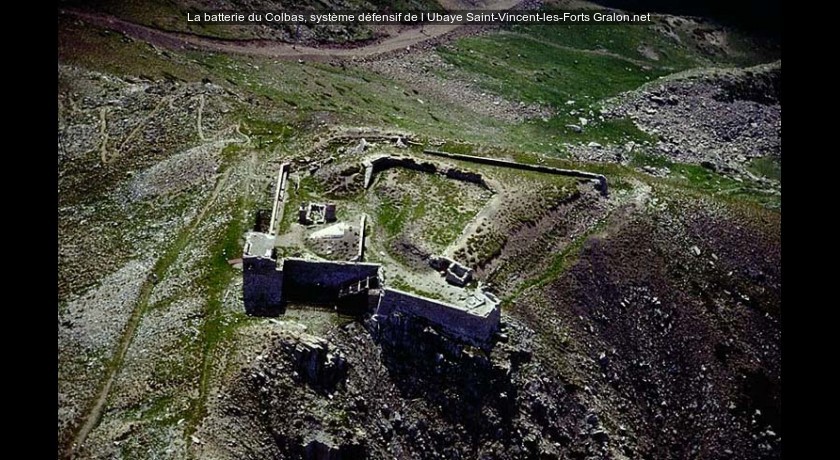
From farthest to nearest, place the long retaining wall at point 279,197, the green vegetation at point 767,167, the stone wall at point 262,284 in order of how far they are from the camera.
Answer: the green vegetation at point 767,167
the long retaining wall at point 279,197
the stone wall at point 262,284

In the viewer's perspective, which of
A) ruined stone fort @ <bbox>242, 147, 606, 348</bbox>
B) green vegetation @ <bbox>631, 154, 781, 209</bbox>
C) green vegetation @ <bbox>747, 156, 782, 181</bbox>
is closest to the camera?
ruined stone fort @ <bbox>242, 147, 606, 348</bbox>

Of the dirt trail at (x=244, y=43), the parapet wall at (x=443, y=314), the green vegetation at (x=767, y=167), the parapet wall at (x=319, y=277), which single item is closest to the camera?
the parapet wall at (x=443, y=314)

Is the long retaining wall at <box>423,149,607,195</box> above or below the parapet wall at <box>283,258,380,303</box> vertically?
above

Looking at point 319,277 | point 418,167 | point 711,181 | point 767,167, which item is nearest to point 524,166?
point 418,167

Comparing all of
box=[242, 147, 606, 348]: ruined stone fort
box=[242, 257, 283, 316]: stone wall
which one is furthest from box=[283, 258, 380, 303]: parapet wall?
box=[242, 257, 283, 316]: stone wall

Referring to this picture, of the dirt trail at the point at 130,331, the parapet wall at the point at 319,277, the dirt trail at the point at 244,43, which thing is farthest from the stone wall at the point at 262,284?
the dirt trail at the point at 244,43

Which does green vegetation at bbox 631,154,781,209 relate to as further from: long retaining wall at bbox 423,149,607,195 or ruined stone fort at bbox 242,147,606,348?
ruined stone fort at bbox 242,147,606,348

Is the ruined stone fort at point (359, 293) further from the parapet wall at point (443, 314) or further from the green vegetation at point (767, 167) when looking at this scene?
the green vegetation at point (767, 167)
